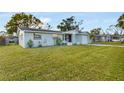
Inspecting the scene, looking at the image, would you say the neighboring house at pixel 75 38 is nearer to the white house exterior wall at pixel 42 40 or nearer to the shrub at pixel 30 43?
the white house exterior wall at pixel 42 40

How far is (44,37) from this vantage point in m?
13.1

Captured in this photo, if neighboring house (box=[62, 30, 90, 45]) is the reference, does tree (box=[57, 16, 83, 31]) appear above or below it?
above

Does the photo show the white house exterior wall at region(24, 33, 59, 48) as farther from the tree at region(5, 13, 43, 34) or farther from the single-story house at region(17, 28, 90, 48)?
the tree at region(5, 13, 43, 34)

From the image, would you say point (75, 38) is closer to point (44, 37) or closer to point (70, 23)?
point (44, 37)

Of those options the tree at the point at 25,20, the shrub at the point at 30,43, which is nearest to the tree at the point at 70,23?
the tree at the point at 25,20

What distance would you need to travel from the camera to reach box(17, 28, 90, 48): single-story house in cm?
1191

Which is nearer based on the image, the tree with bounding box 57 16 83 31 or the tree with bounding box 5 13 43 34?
the tree with bounding box 5 13 43 34

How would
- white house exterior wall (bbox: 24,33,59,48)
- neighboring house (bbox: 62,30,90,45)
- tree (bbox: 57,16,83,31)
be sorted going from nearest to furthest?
1. tree (bbox: 57,16,83,31)
2. white house exterior wall (bbox: 24,33,59,48)
3. neighboring house (bbox: 62,30,90,45)

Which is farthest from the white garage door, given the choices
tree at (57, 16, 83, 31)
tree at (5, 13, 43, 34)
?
tree at (5, 13, 43, 34)

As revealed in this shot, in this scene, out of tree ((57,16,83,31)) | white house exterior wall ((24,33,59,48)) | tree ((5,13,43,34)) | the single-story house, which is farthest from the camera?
white house exterior wall ((24,33,59,48))

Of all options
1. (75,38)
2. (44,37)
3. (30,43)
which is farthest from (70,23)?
(75,38)
